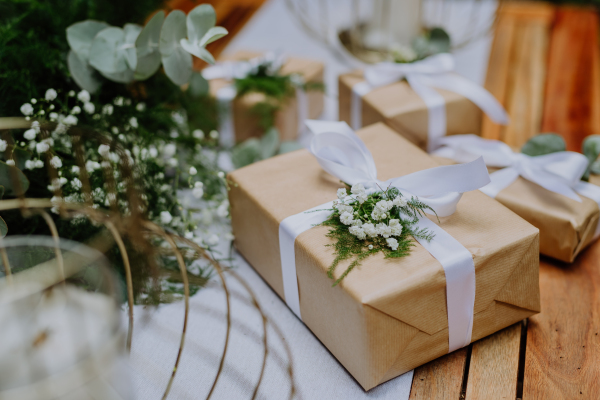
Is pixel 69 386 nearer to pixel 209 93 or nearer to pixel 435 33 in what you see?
pixel 209 93

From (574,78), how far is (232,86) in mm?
851

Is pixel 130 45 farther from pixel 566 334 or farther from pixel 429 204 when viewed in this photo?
pixel 566 334

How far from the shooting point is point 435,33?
1.05 meters

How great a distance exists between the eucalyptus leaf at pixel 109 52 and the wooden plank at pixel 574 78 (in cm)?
85

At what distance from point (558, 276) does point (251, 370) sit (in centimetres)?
47

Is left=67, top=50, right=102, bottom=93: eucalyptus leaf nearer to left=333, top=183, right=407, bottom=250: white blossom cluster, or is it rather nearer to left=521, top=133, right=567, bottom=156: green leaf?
left=333, top=183, right=407, bottom=250: white blossom cluster

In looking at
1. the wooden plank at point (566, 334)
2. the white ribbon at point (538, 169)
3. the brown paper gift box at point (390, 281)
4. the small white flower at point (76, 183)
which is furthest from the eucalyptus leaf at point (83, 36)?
the wooden plank at point (566, 334)

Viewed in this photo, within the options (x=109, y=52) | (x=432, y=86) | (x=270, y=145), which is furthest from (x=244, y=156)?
(x=432, y=86)

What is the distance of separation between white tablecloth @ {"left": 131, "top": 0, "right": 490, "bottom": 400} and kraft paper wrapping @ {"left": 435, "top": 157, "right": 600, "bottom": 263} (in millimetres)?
295

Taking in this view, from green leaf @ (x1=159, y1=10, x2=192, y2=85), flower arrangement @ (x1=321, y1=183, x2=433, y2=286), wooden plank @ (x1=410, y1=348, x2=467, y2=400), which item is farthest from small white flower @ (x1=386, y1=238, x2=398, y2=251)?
green leaf @ (x1=159, y1=10, x2=192, y2=85)

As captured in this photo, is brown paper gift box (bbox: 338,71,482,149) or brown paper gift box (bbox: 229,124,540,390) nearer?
brown paper gift box (bbox: 229,124,540,390)

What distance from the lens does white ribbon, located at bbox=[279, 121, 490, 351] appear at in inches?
22.4

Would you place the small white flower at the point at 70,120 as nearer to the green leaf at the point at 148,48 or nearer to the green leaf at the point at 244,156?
the green leaf at the point at 148,48

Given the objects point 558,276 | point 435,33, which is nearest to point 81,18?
point 435,33
